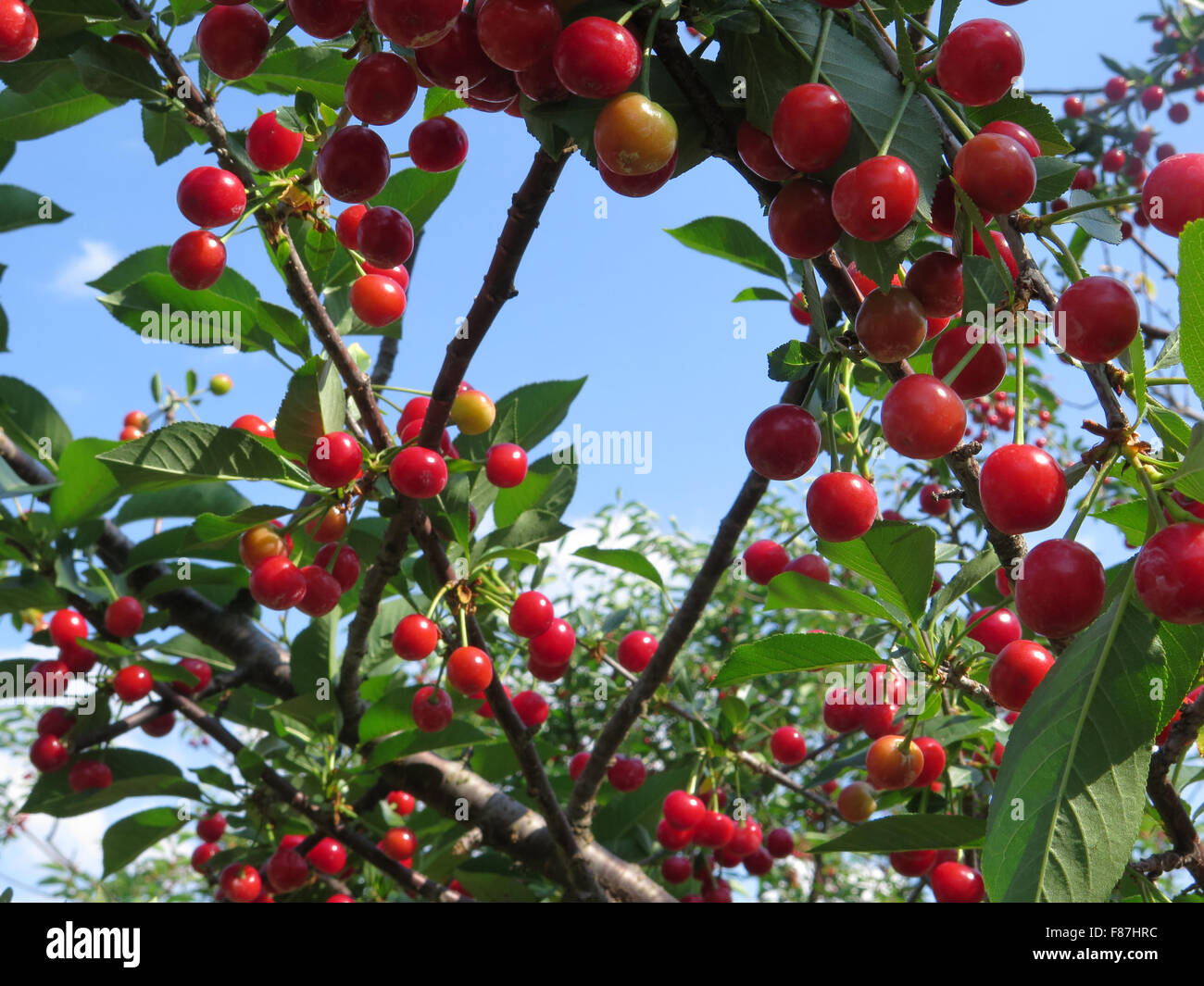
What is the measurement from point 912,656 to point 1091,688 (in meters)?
0.72

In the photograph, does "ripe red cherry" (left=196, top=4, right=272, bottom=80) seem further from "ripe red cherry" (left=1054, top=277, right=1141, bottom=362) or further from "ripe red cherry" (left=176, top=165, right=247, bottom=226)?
"ripe red cherry" (left=1054, top=277, right=1141, bottom=362)

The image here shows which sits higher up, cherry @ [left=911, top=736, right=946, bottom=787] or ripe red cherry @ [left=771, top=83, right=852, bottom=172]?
ripe red cherry @ [left=771, top=83, right=852, bottom=172]

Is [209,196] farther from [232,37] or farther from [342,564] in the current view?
[342,564]

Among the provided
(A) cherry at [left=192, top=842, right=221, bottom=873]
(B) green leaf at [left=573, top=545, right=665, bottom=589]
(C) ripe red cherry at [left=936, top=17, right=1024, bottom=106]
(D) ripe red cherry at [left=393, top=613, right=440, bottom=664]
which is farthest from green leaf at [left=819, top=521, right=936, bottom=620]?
(A) cherry at [left=192, top=842, right=221, bottom=873]

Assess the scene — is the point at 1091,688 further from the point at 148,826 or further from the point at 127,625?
the point at 148,826

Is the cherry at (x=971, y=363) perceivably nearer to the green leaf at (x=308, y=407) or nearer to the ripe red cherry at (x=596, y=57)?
the ripe red cherry at (x=596, y=57)

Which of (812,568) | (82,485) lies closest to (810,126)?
(812,568)

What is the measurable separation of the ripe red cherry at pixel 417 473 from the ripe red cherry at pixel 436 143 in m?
0.60

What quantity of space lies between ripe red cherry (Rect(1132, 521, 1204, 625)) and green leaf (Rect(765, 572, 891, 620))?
2.31 ft

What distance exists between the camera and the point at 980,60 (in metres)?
0.91

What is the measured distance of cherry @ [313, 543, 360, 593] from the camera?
2029 millimetres

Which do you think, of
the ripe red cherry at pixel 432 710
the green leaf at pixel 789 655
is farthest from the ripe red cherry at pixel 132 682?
the green leaf at pixel 789 655

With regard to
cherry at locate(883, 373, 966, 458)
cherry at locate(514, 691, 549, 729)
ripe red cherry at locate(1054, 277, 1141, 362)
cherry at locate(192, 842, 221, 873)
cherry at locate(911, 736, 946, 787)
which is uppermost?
ripe red cherry at locate(1054, 277, 1141, 362)

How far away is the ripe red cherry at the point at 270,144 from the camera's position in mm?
1596
